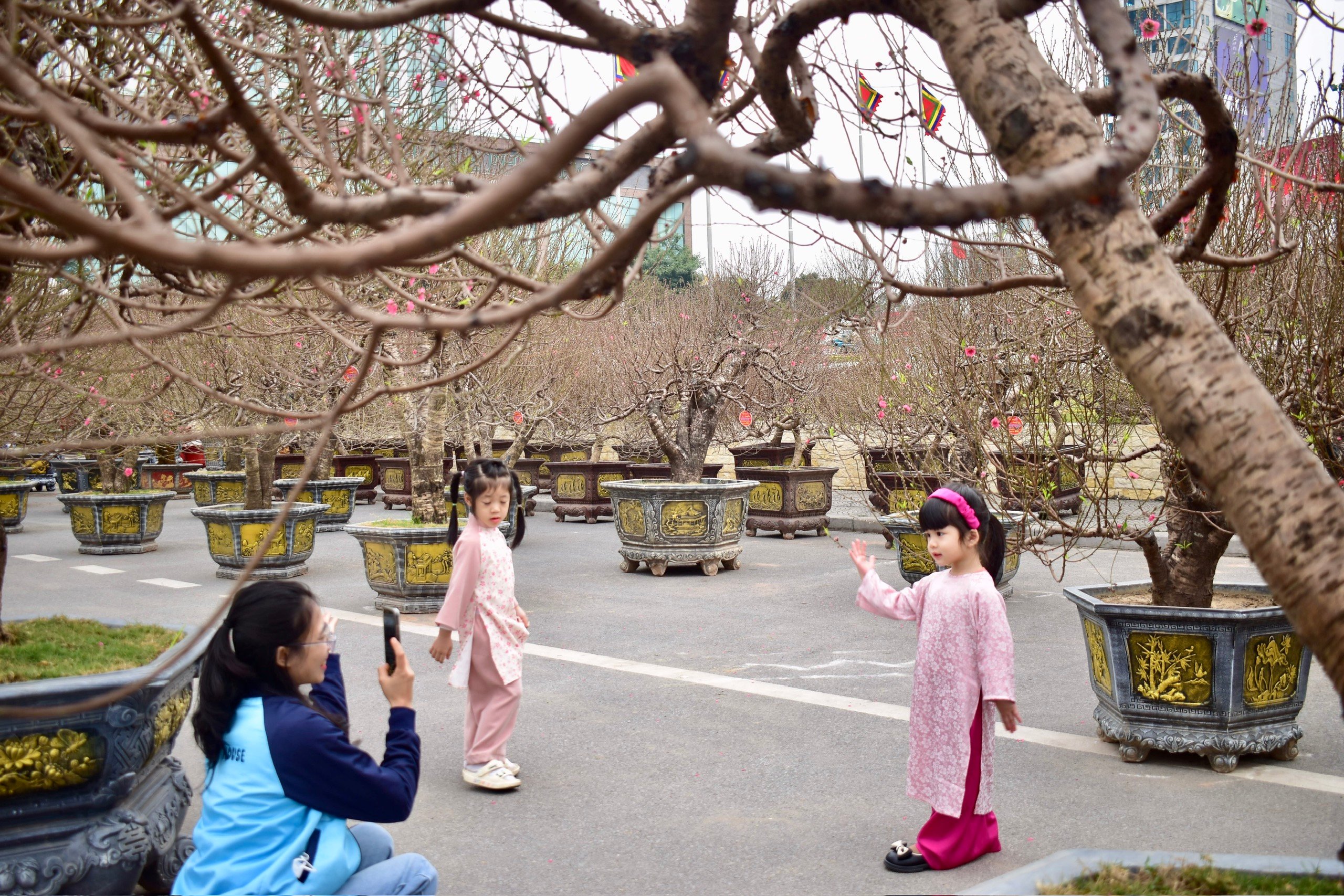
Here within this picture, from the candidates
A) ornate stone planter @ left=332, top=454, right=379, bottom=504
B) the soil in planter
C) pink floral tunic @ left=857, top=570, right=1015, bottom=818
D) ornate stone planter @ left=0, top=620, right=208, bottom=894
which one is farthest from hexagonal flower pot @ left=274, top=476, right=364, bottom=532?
pink floral tunic @ left=857, top=570, right=1015, bottom=818

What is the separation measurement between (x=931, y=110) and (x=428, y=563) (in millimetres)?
6206

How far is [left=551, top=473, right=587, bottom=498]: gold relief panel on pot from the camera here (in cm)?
1811

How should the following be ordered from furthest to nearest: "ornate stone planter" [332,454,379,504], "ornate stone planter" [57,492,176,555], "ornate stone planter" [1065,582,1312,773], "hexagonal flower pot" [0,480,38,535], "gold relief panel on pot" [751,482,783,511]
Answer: "ornate stone planter" [332,454,379,504] < "hexagonal flower pot" [0,480,38,535] < "gold relief panel on pot" [751,482,783,511] < "ornate stone planter" [57,492,176,555] < "ornate stone planter" [1065,582,1312,773]

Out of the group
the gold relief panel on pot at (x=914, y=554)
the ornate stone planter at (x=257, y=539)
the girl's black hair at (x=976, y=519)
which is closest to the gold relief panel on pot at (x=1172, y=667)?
the girl's black hair at (x=976, y=519)

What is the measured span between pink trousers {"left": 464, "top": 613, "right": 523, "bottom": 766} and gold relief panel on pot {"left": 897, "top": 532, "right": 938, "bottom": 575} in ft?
19.1

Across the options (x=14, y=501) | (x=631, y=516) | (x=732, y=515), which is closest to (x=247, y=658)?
(x=631, y=516)

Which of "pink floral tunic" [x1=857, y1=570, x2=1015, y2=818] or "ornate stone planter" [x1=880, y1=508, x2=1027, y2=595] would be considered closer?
"pink floral tunic" [x1=857, y1=570, x2=1015, y2=818]

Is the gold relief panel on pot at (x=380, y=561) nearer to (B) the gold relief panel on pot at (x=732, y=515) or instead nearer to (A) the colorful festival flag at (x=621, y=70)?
(B) the gold relief panel on pot at (x=732, y=515)

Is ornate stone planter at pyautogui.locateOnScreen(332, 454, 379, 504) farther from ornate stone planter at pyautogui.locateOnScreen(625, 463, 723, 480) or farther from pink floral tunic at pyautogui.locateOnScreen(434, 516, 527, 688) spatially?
pink floral tunic at pyautogui.locateOnScreen(434, 516, 527, 688)

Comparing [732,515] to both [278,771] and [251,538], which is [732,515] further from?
[278,771]

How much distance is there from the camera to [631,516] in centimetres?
1198

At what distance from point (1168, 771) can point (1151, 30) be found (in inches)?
132

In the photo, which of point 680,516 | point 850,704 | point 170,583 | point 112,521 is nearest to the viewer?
point 850,704

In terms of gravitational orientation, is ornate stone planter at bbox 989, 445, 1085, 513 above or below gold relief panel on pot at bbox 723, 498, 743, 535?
above
